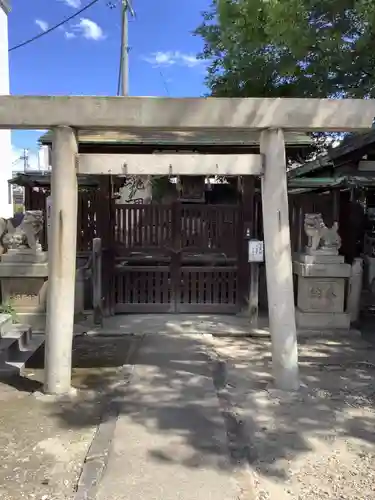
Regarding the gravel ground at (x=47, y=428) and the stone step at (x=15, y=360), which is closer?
the gravel ground at (x=47, y=428)

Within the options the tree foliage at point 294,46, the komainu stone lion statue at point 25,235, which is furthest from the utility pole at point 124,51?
the komainu stone lion statue at point 25,235

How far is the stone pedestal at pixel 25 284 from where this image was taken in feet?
22.8

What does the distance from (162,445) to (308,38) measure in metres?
6.44

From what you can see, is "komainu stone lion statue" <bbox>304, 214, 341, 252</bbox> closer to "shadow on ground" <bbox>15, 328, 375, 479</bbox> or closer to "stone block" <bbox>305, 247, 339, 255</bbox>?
"stone block" <bbox>305, 247, 339, 255</bbox>

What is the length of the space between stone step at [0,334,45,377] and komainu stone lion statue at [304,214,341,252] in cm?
434

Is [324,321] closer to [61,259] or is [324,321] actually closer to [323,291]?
[323,291]

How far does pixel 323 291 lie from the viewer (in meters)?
7.24

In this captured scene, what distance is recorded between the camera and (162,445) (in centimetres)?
353

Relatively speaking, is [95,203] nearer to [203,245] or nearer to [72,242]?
[203,245]

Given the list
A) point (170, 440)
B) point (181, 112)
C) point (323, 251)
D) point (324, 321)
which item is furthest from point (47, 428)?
point (323, 251)

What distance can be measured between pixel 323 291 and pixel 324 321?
0.47m

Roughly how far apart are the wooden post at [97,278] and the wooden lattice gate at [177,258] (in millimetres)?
463

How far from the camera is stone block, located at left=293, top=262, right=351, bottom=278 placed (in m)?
7.16

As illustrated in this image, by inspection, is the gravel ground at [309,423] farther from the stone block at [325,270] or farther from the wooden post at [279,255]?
Result: the stone block at [325,270]
